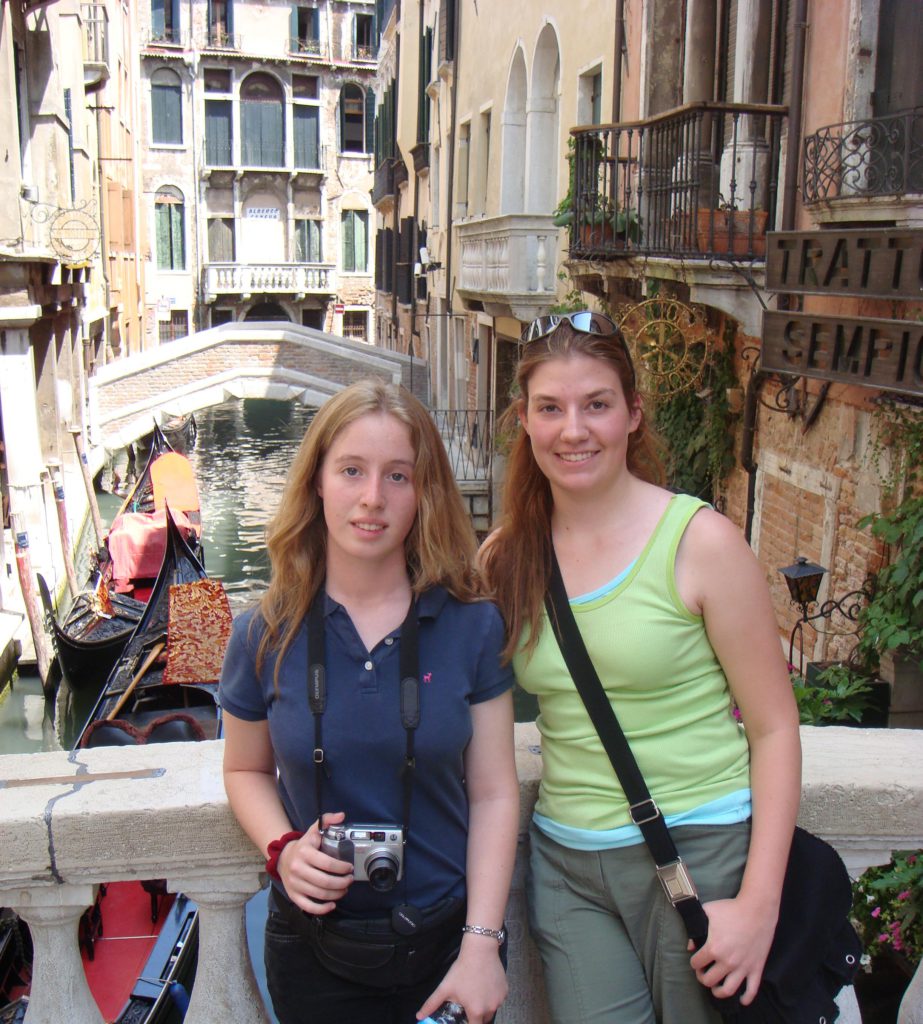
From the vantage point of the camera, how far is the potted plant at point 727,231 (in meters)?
5.27

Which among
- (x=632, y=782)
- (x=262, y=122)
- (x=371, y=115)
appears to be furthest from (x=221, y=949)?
(x=262, y=122)

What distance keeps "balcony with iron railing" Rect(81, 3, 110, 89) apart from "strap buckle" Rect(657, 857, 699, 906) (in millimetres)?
15267

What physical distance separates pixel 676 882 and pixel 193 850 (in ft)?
1.96

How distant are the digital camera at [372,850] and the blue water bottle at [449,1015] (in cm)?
14

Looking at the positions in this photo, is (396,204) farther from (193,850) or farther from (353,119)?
(193,850)

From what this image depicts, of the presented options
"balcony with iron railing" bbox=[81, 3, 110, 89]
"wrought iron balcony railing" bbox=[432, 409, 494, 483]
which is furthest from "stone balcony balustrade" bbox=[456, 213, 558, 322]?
"balcony with iron railing" bbox=[81, 3, 110, 89]

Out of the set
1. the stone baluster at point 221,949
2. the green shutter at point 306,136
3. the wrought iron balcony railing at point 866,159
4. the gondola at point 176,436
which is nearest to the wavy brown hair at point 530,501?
the stone baluster at point 221,949

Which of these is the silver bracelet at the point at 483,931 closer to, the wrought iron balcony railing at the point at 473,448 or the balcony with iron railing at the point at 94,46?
the wrought iron balcony railing at the point at 473,448

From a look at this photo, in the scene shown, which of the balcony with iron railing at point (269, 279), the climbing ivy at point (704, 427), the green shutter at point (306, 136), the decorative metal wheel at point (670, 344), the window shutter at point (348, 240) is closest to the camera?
the decorative metal wheel at point (670, 344)

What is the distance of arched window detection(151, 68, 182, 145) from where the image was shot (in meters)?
26.2

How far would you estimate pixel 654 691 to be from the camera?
1.28 meters

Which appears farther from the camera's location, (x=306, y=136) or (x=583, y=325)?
(x=306, y=136)

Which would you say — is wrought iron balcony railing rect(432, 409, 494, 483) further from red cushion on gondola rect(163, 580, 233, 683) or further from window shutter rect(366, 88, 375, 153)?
window shutter rect(366, 88, 375, 153)

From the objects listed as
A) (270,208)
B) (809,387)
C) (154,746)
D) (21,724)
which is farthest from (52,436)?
(270,208)
